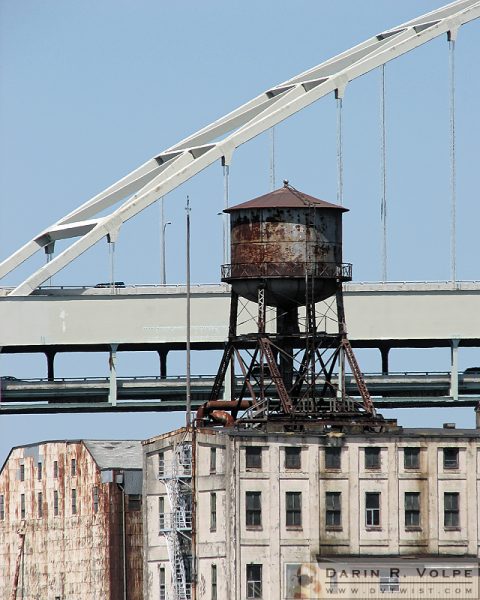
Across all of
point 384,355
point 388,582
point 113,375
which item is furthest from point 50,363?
point 388,582

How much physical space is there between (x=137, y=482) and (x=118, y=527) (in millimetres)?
2499

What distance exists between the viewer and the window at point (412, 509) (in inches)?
3349

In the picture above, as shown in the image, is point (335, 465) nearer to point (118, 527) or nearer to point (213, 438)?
point (213, 438)

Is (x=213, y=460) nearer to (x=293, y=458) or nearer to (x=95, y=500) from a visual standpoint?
(x=293, y=458)

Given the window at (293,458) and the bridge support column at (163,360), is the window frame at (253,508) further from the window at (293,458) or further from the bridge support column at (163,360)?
the bridge support column at (163,360)

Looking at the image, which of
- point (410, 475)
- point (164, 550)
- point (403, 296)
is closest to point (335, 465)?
point (410, 475)

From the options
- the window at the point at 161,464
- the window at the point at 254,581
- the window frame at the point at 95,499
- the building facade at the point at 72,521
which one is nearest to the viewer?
the window at the point at 254,581

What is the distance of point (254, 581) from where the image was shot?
8281 cm

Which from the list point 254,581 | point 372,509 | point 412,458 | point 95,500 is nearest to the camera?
point 254,581

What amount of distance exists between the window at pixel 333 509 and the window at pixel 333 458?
3.55 feet

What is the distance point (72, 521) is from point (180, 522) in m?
29.1

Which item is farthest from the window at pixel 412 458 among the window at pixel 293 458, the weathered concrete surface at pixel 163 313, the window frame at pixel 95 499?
the weathered concrete surface at pixel 163 313

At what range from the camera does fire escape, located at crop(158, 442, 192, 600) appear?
89.2 meters

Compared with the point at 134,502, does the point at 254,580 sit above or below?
below
